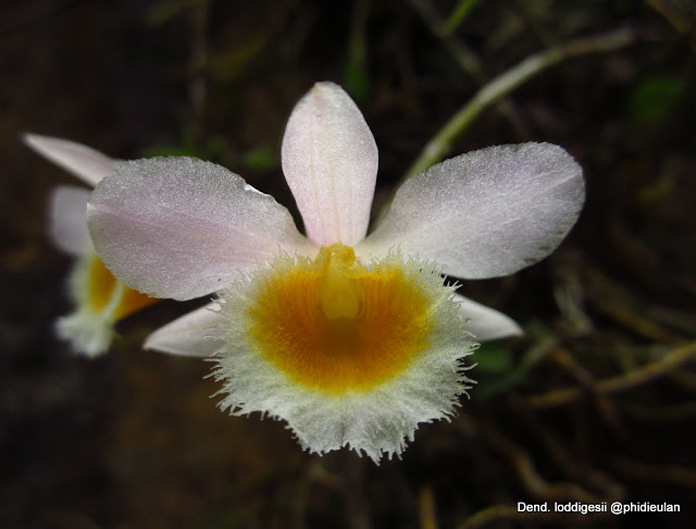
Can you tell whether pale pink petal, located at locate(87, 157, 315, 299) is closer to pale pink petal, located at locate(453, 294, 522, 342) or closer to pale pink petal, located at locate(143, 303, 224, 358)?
pale pink petal, located at locate(143, 303, 224, 358)

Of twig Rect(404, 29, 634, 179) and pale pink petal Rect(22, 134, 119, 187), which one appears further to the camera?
twig Rect(404, 29, 634, 179)

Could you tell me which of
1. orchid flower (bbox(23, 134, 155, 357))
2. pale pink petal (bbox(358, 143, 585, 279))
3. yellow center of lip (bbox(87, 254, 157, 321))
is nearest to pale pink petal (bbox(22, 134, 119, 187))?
orchid flower (bbox(23, 134, 155, 357))

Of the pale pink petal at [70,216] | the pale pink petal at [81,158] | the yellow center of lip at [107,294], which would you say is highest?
the pale pink petal at [70,216]

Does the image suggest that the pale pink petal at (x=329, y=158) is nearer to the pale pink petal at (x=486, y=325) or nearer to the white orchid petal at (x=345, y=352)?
the white orchid petal at (x=345, y=352)

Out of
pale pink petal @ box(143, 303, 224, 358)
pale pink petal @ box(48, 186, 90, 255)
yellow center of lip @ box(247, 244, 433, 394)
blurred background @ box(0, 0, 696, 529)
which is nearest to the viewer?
yellow center of lip @ box(247, 244, 433, 394)

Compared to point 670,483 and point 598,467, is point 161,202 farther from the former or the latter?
point 670,483

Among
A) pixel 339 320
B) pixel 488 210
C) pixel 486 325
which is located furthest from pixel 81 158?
pixel 486 325

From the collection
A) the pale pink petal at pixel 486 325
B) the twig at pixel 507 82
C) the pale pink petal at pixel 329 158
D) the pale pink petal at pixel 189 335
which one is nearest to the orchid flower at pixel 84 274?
the pale pink petal at pixel 189 335

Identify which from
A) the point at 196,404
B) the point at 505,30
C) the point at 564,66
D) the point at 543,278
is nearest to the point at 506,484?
the point at 543,278
